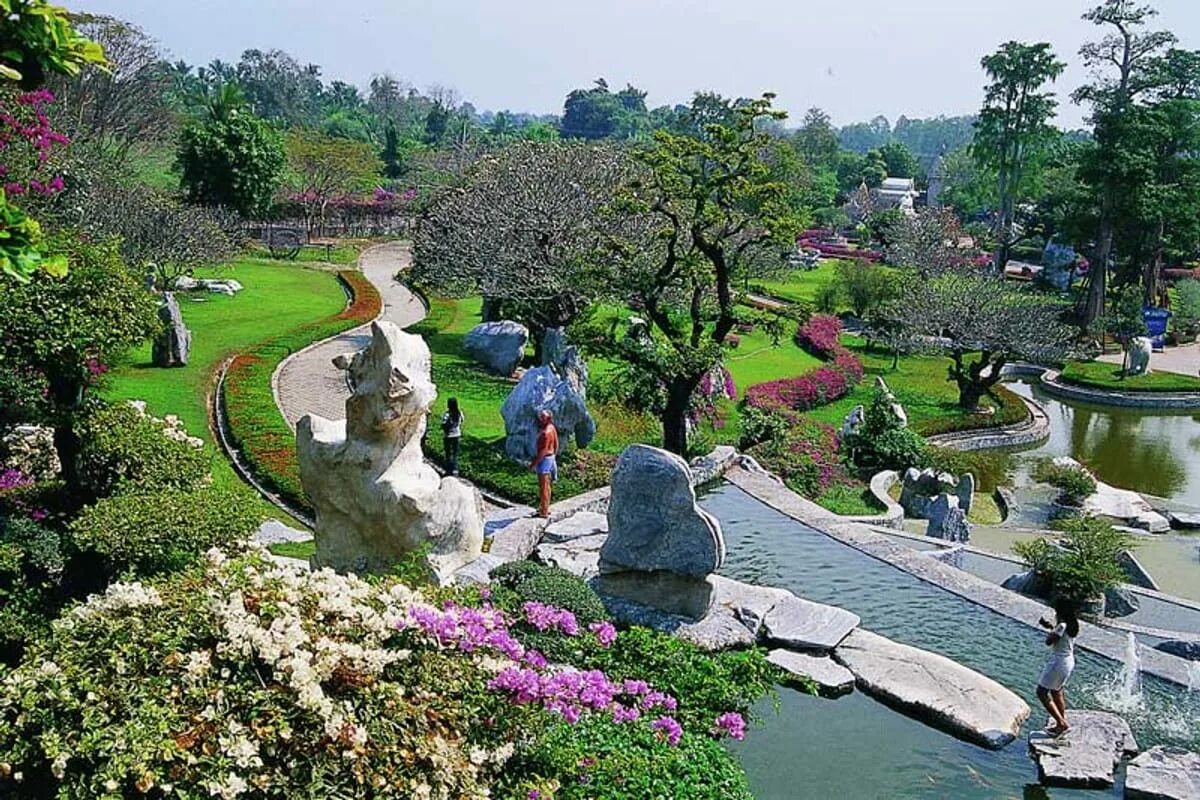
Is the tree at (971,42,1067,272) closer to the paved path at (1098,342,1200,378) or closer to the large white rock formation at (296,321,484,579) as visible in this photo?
the paved path at (1098,342,1200,378)

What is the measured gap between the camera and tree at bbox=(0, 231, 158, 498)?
9.99 meters

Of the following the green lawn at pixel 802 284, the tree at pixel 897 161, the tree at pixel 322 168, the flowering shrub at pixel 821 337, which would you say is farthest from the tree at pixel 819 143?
the flowering shrub at pixel 821 337

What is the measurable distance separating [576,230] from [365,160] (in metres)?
31.0

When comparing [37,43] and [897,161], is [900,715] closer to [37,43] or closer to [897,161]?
[37,43]

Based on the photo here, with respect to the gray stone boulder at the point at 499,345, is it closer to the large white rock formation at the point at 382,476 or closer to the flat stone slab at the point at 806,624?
the flat stone slab at the point at 806,624

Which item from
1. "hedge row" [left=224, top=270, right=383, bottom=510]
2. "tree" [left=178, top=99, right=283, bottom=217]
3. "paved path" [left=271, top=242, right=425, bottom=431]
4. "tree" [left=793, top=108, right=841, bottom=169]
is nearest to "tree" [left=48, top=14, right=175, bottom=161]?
"tree" [left=178, top=99, right=283, bottom=217]

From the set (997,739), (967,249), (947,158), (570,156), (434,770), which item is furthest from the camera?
(947,158)

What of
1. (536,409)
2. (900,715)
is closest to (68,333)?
(536,409)

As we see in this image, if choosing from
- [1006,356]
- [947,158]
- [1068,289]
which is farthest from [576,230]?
[947,158]

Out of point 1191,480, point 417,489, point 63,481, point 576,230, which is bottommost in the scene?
point 1191,480

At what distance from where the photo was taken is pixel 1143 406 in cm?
2981

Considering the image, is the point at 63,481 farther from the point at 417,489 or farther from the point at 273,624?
the point at 273,624

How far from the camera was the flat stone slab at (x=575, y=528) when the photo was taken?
11.9m

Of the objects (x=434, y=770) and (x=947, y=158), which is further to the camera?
(x=947, y=158)
